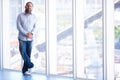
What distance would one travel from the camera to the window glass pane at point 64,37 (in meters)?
6.62

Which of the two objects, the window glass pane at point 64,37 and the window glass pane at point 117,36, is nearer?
the window glass pane at point 117,36

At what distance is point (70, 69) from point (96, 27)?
45.9 inches

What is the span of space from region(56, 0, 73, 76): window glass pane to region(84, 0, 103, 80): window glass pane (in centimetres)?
41

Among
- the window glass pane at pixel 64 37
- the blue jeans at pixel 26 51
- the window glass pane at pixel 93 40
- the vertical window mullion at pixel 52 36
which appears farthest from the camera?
the vertical window mullion at pixel 52 36

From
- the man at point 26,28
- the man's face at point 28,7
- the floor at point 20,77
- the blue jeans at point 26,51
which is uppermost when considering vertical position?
the man's face at point 28,7

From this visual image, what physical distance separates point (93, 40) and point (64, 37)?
2.42 ft

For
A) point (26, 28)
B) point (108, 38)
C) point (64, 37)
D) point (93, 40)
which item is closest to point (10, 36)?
point (26, 28)

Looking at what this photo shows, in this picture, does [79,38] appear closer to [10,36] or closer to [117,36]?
[117,36]

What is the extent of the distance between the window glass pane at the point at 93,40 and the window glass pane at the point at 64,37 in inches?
16.2

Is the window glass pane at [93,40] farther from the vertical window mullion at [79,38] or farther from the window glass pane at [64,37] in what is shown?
the window glass pane at [64,37]

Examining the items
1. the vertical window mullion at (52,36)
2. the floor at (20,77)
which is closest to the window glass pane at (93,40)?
the floor at (20,77)

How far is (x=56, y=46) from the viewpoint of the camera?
6.83m

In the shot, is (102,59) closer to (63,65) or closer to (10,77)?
(63,65)

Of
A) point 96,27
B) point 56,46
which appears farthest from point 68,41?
point 96,27
